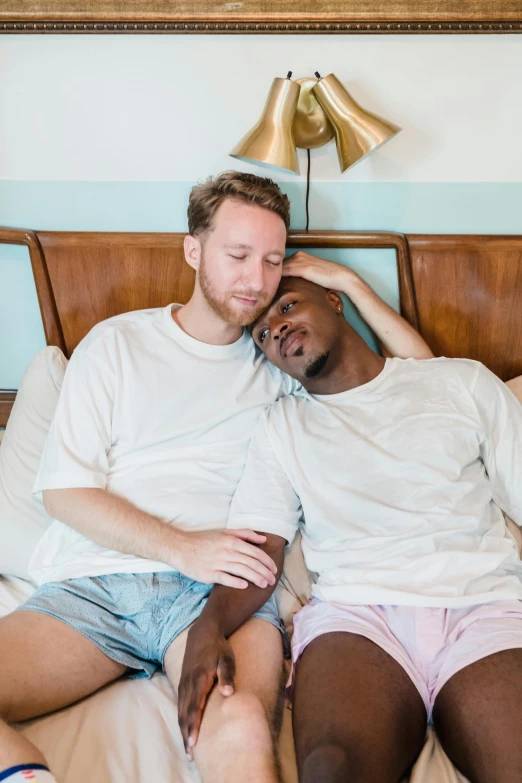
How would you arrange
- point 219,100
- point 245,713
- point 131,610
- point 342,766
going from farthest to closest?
point 219,100 → point 131,610 → point 245,713 → point 342,766

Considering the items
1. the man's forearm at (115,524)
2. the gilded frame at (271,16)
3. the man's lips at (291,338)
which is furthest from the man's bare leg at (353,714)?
the gilded frame at (271,16)

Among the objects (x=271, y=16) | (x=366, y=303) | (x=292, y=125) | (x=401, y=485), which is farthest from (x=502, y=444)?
(x=271, y=16)

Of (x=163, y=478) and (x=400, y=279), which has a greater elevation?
(x=400, y=279)

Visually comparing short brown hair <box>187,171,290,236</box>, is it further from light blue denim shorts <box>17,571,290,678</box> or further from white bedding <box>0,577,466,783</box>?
white bedding <box>0,577,466,783</box>

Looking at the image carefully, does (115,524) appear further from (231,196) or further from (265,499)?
(231,196)

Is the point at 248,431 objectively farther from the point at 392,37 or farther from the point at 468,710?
the point at 392,37

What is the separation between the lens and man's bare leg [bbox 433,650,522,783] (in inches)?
38.8

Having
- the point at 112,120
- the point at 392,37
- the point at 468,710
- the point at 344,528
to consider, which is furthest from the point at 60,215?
the point at 468,710

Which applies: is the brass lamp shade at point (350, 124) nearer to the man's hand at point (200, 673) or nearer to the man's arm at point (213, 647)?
the man's arm at point (213, 647)

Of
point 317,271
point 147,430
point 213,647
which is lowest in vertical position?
point 213,647

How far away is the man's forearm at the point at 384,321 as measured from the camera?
158 cm

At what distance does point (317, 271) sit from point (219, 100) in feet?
1.80

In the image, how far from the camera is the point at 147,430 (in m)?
Answer: 1.43

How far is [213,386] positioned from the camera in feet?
4.87
